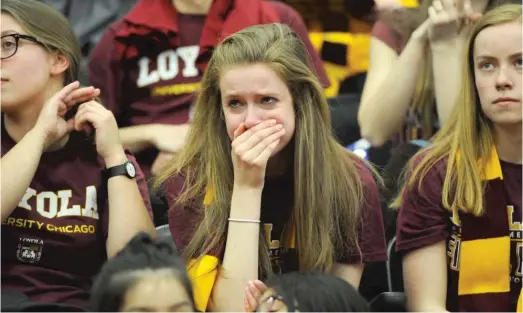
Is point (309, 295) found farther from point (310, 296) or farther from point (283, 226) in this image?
point (283, 226)

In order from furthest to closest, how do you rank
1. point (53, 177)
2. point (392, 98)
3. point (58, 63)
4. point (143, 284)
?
point (392, 98)
point (58, 63)
point (53, 177)
point (143, 284)

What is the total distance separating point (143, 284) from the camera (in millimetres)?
1825

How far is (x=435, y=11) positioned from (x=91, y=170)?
43.0 inches

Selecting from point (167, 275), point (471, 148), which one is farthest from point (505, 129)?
point (167, 275)

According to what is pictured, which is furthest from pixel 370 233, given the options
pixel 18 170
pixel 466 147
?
pixel 18 170

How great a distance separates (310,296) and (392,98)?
119cm

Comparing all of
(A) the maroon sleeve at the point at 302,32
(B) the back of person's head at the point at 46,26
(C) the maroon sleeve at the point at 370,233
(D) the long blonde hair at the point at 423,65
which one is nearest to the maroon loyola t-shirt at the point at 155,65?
(A) the maroon sleeve at the point at 302,32

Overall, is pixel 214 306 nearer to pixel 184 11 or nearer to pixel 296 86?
pixel 296 86

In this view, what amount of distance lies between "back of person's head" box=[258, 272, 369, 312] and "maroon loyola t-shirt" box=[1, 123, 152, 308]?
1.92 ft

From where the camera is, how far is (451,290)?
7.90 ft

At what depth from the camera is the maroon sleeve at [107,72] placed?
3.07 meters

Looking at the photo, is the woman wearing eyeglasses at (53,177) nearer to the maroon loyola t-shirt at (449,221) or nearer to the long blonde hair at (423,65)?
the maroon loyola t-shirt at (449,221)

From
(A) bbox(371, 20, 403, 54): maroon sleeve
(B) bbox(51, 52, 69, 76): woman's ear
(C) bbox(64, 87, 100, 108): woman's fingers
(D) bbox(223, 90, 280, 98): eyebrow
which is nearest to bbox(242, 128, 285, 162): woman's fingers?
(D) bbox(223, 90, 280, 98): eyebrow

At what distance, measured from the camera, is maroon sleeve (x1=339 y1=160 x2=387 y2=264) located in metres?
2.35
